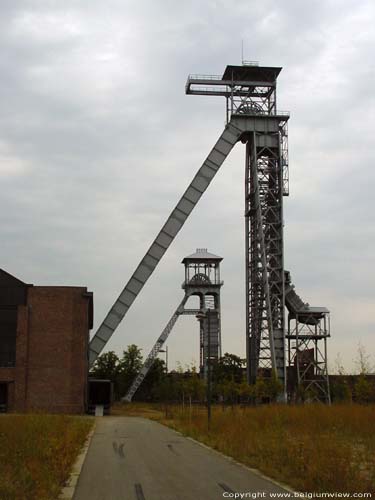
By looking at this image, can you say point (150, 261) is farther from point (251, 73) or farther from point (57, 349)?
point (251, 73)

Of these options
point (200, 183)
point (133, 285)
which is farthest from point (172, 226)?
point (133, 285)

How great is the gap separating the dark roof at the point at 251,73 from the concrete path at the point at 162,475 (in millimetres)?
42967

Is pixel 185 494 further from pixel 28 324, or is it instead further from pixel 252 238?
pixel 252 238

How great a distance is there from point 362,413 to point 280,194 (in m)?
29.9

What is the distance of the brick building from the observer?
2072 inches

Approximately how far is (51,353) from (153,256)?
11.5 m

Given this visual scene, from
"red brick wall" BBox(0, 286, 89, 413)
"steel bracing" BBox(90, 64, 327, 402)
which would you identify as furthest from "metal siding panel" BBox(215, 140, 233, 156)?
"red brick wall" BBox(0, 286, 89, 413)

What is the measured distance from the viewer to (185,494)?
12.1m

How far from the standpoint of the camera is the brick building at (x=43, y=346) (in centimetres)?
5262

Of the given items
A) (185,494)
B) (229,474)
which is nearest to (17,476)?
(185,494)

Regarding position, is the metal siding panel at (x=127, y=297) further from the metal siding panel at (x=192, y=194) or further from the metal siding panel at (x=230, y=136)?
the metal siding panel at (x=230, y=136)

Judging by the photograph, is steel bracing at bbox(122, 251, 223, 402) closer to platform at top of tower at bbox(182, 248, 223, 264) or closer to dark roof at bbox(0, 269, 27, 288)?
platform at top of tower at bbox(182, 248, 223, 264)

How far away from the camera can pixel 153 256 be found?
55125 millimetres

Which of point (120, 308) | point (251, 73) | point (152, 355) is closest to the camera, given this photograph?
point (120, 308)
